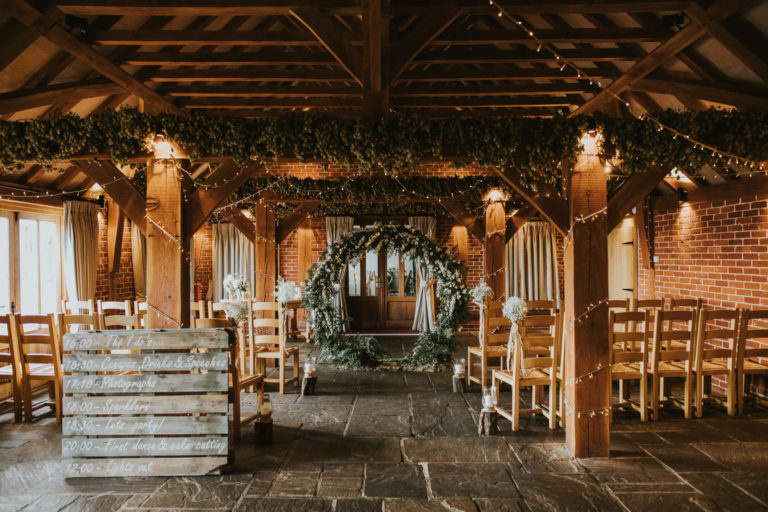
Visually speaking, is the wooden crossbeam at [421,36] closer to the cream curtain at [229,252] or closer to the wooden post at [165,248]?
the wooden post at [165,248]

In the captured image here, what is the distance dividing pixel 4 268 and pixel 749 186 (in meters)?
9.52

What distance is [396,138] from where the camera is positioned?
13.9 feet

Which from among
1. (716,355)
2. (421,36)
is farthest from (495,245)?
(421,36)

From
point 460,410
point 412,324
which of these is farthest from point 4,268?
point 412,324

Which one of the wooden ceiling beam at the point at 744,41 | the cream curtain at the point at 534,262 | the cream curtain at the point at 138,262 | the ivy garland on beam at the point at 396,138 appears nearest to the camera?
the wooden ceiling beam at the point at 744,41

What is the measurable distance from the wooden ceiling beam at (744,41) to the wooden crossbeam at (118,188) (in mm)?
5186

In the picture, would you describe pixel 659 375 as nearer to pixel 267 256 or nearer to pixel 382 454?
pixel 382 454

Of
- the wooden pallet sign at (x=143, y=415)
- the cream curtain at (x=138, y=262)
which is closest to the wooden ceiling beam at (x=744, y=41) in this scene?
the wooden pallet sign at (x=143, y=415)

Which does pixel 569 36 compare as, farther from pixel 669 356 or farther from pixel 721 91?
pixel 669 356

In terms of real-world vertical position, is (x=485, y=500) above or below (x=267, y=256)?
below

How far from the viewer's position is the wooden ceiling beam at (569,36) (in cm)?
384

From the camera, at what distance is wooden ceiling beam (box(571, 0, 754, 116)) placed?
341 cm

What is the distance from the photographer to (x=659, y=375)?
186 inches

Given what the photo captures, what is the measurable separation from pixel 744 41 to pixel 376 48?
3028 mm
